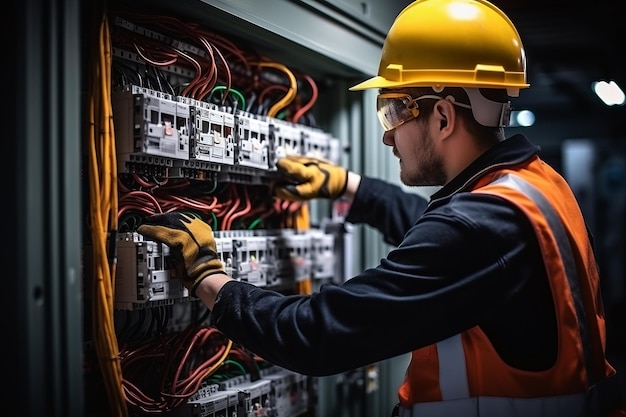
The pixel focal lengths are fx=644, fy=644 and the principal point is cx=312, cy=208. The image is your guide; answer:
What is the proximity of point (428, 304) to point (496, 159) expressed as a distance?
40 centimetres

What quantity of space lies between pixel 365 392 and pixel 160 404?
893 mm

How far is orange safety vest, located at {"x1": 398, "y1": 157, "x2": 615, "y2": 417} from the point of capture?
1274 mm

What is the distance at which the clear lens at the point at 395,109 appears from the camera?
1.52 metres

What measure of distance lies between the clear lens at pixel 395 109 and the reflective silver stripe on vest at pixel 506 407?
2.14 feet

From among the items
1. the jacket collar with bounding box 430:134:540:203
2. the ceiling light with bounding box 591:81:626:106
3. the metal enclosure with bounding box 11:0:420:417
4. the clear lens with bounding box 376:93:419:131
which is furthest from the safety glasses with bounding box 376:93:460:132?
the ceiling light with bounding box 591:81:626:106

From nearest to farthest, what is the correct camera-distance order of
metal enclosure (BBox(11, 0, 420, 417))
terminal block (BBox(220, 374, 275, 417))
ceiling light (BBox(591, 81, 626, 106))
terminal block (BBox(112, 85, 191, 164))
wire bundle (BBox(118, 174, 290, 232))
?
metal enclosure (BBox(11, 0, 420, 417)), terminal block (BBox(112, 85, 191, 164)), wire bundle (BBox(118, 174, 290, 232)), terminal block (BBox(220, 374, 275, 417)), ceiling light (BBox(591, 81, 626, 106))

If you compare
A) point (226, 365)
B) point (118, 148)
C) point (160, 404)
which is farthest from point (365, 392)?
point (118, 148)

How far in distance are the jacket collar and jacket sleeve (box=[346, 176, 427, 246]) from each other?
0.50 metres

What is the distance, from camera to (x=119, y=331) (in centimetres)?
155

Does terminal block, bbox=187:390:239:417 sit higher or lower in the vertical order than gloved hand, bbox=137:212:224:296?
lower

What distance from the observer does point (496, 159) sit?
1.44 metres

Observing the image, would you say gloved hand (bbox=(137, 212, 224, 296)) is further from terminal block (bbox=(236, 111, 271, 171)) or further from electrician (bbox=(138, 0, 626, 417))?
terminal block (bbox=(236, 111, 271, 171))

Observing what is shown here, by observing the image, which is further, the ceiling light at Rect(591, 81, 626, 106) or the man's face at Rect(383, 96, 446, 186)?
the ceiling light at Rect(591, 81, 626, 106)

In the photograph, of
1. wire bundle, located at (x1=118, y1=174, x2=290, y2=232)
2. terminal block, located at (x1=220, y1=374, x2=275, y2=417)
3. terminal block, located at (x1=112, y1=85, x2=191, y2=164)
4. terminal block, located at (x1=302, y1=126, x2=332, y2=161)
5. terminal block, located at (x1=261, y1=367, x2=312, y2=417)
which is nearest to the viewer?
terminal block, located at (x1=112, y1=85, x2=191, y2=164)
